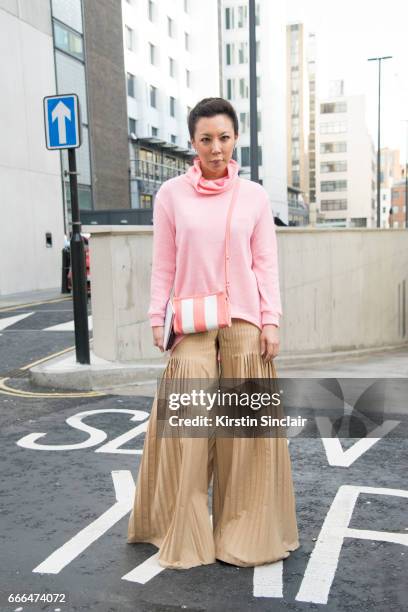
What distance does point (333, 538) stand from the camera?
329 cm

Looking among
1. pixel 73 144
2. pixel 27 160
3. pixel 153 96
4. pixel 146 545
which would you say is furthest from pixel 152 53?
pixel 146 545

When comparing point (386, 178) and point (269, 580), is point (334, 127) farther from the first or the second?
point (269, 580)

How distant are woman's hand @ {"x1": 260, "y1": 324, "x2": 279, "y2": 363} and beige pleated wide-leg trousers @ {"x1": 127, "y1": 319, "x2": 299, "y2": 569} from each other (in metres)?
0.03

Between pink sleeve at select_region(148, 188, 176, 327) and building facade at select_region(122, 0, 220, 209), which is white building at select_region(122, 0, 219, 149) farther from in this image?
pink sleeve at select_region(148, 188, 176, 327)

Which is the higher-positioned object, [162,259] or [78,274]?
[162,259]

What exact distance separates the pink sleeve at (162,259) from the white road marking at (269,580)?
123 cm

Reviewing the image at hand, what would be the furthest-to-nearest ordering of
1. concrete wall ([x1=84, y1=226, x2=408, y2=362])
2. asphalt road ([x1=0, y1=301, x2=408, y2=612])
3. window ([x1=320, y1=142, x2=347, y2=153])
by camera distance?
1. window ([x1=320, y1=142, x2=347, y2=153])
2. concrete wall ([x1=84, y1=226, x2=408, y2=362])
3. asphalt road ([x1=0, y1=301, x2=408, y2=612])

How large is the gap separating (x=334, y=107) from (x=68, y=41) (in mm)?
117905

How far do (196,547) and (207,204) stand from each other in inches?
61.6

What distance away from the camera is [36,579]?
9.53 feet

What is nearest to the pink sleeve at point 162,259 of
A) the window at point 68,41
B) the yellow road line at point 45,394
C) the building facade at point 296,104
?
the yellow road line at point 45,394

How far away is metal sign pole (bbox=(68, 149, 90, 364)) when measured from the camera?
7012 mm

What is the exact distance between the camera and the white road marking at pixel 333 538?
2.79m

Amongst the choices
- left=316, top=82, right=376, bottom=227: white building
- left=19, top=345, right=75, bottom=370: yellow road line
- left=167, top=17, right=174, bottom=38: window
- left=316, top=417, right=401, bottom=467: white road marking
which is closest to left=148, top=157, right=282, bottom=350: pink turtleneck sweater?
left=316, top=417, right=401, bottom=467: white road marking
